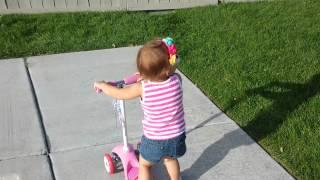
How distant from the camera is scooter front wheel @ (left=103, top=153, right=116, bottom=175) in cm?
390

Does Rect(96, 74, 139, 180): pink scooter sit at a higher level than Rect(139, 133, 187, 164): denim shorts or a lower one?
lower

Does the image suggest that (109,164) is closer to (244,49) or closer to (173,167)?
(173,167)

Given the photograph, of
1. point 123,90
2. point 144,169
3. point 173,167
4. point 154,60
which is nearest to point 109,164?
point 144,169

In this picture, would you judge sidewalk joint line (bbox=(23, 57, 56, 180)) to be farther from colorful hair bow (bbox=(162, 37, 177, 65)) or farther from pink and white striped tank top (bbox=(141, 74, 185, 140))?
colorful hair bow (bbox=(162, 37, 177, 65))

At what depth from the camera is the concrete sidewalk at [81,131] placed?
4.06 m

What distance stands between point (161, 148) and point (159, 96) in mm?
357

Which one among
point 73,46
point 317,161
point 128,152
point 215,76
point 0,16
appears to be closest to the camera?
point 128,152

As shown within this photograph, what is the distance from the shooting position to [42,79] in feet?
19.1

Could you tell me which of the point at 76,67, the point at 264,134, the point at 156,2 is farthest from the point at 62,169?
the point at 156,2

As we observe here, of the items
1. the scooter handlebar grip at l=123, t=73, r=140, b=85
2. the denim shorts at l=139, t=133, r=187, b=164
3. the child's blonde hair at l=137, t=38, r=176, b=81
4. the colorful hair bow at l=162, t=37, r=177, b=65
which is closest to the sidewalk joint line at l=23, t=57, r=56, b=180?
the denim shorts at l=139, t=133, r=187, b=164

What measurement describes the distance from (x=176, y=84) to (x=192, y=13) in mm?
5006

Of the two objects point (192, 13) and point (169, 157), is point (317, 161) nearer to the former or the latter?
point (169, 157)

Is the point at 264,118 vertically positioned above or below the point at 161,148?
below

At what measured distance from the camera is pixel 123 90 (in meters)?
3.35
